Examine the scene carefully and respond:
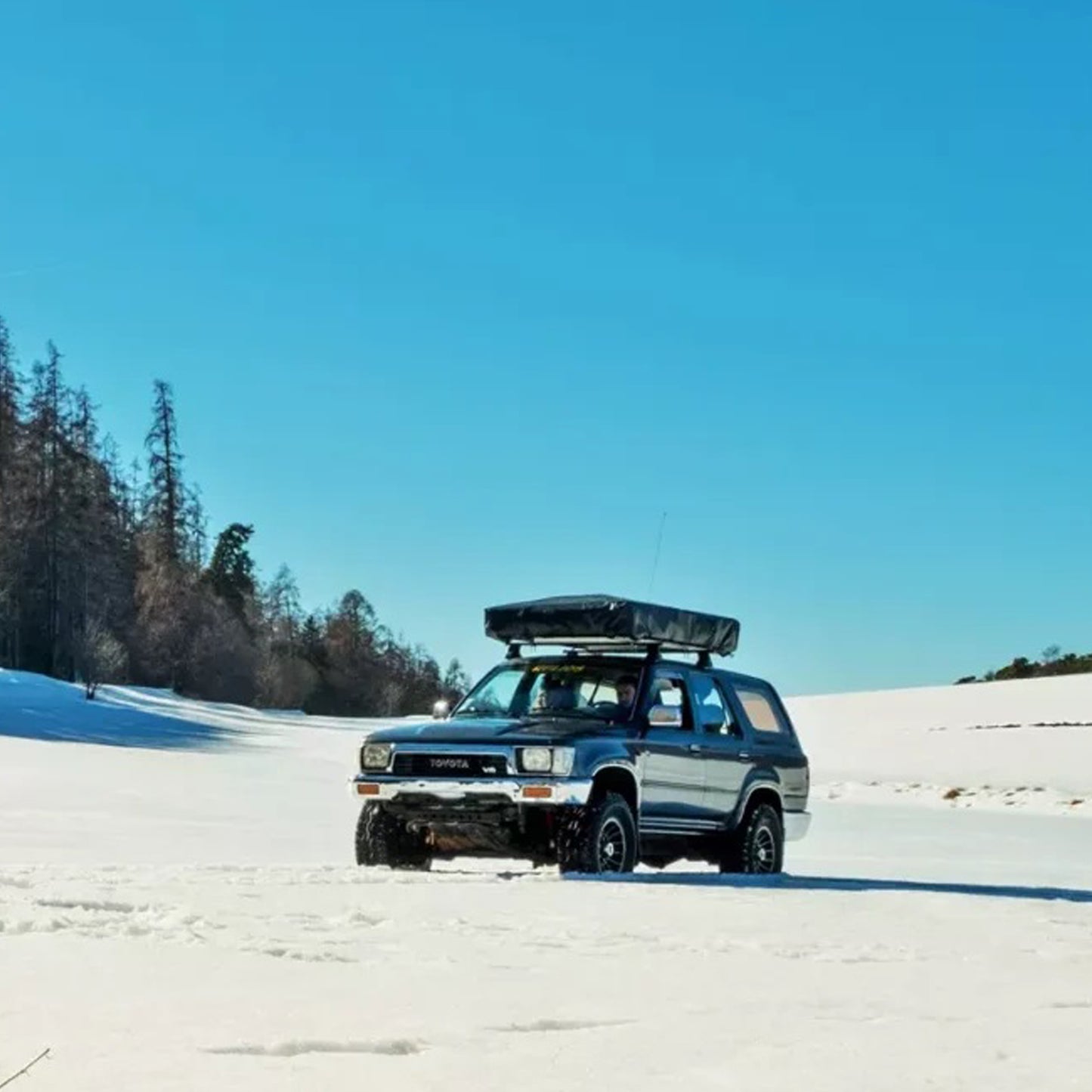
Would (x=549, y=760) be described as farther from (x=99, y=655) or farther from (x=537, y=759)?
(x=99, y=655)

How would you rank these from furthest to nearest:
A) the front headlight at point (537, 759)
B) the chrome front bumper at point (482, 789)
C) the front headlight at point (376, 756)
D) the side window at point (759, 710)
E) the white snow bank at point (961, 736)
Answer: the white snow bank at point (961, 736), the side window at point (759, 710), the front headlight at point (376, 756), the front headlight at point (537, 759), the chrome front bumper at point (482, 789)

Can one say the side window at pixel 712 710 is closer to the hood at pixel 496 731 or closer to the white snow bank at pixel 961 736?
the hood at pixel 496 731

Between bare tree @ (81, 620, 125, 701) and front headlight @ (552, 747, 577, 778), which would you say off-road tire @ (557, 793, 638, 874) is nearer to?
front headlight @ (552, 747, 577, 778)

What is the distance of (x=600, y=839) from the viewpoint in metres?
12.4

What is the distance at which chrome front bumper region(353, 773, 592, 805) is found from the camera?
12047 millimetres

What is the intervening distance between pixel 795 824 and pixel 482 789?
383cm

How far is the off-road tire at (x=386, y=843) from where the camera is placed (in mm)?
12734

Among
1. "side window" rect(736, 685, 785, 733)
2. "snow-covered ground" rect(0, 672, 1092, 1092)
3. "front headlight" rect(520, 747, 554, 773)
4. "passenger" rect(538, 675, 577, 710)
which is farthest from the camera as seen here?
"side window" rect(736, 685, 785, 733)

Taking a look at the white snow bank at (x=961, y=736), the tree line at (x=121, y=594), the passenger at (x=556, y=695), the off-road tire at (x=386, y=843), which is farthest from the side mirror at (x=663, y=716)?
the tree line at (x=121, y=594)

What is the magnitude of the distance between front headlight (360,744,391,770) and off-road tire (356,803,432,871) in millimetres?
279

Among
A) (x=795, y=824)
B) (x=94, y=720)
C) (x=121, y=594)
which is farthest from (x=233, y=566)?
(x=795, y=824)

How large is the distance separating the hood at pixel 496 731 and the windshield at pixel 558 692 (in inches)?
7.8

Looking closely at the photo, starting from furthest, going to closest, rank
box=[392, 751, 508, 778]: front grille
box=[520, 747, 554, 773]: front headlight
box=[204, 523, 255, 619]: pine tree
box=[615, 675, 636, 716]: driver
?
box=[204, 523, 255, 619]: pine tree < box=[615, 675, 636, 716]: driver < box=[392, 751, 508, 778]: front grille < box=[520, 747, 554, 773]: front headlight

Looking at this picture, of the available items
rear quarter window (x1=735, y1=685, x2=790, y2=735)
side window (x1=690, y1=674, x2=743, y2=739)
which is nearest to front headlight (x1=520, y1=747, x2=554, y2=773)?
side window (x1=690, y1=674, x2=743, y2=739)
